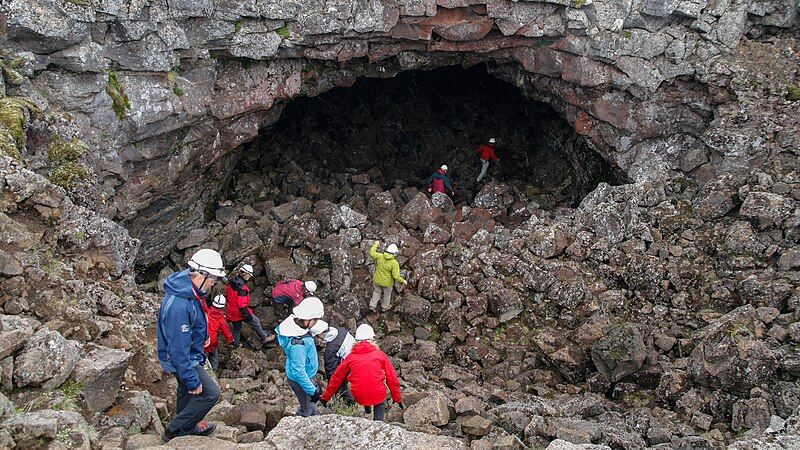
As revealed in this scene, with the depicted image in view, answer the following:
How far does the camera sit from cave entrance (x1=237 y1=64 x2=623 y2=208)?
1577cm

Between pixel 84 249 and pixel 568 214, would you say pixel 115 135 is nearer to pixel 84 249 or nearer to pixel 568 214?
pixel 84 249

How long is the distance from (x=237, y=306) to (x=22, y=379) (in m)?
5.04

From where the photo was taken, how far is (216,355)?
9.94 m

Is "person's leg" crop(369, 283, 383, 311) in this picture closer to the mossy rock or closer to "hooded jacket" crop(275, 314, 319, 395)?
"hooded jacket" crop(275, 314, 319, 395)

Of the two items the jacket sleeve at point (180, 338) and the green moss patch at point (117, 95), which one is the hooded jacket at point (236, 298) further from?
the jacket sleeve at point (180, 338)

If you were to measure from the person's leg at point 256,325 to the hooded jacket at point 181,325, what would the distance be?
189 inches

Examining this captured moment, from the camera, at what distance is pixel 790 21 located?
1293cm

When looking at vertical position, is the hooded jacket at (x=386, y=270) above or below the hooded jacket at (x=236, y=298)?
above

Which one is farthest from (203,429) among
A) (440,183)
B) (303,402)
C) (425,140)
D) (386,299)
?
(425,140)

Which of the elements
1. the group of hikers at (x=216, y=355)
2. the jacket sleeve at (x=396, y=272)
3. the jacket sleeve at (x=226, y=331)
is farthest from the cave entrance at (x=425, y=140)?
the group of hikers at (x=216, y=355)

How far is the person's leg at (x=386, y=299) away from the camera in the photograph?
468 inches

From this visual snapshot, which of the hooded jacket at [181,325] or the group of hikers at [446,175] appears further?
the group of hikers at [446,175]

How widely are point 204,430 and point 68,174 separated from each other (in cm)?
469

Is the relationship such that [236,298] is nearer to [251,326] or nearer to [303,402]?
[251,326]
